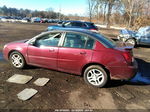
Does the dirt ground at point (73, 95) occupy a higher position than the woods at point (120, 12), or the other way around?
the woods at point (120, 12)

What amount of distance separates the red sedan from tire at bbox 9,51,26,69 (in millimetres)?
47

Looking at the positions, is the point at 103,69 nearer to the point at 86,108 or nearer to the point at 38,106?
the point at 86,108

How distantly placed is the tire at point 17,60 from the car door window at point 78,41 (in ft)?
5.71

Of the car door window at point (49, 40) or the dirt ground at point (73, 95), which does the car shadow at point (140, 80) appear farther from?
the car door window at point (49, 40)

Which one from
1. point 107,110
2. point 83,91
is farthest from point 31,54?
point 107,110

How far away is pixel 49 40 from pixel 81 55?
1.23 metres

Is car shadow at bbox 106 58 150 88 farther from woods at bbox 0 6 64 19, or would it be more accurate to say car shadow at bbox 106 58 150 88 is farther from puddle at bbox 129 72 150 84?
woods at bbox 0 6 64 19

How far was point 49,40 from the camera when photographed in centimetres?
492

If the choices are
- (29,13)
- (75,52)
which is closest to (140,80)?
(75,52)

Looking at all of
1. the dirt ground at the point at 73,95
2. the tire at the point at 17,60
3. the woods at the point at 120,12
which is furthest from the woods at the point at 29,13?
the dirt ground at the point at 73,95

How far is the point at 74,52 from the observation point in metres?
4.50

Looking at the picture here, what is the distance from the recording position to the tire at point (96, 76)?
4.32 metres

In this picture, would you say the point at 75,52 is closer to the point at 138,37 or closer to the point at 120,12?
the point at 138,37

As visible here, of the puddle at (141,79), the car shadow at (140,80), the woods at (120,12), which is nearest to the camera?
the car shadow at (140,80)
